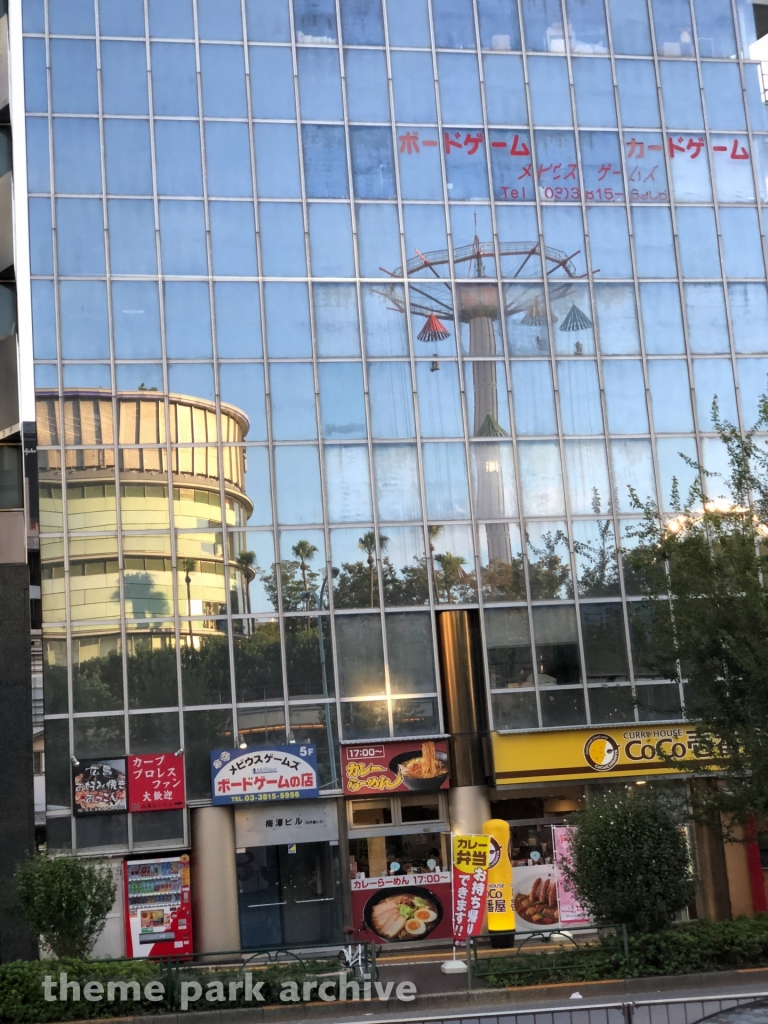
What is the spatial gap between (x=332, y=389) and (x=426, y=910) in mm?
11985

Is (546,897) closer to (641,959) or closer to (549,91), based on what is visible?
(641,959)

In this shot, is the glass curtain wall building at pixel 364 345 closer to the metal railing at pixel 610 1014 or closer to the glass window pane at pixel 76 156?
the glass window pane at pixel 76 156

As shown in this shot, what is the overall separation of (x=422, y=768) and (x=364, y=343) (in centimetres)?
998

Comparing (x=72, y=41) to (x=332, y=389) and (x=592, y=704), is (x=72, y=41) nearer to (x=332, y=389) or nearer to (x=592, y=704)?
(x=332, y=389)

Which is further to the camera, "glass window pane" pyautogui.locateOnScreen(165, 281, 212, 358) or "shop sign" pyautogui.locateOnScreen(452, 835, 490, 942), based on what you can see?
"glass window pane" pyautogui.locateOnScreen(165, 281, 212, 358)

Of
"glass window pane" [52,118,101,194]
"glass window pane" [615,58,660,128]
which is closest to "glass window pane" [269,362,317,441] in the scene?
"glass window pane" [52,118,101,194]

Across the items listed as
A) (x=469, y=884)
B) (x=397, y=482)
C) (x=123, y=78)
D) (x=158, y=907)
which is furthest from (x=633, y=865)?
(x=123, y=78)

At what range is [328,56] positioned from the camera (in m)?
29.2

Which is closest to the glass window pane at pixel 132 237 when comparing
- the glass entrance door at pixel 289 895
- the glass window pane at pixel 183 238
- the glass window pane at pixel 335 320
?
the glass window pane at pixel 183 238

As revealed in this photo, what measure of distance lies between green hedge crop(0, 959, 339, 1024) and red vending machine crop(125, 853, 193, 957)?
6695mm

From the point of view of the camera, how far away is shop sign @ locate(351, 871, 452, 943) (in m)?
25.7

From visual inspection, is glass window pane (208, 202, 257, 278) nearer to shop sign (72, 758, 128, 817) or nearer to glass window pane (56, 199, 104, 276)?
glass window pane (56, 199, 104, 276)

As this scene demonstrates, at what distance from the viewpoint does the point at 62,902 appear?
778 inches

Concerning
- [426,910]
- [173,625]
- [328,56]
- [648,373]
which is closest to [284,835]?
[426,910]
